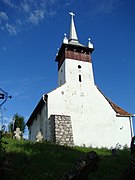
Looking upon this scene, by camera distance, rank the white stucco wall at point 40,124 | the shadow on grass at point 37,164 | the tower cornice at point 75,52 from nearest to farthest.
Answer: the shadow on grass at point 37,164 < the white stucco wall at point 40,124 < the tower cornice at point 75,52

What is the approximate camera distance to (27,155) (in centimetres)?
1307

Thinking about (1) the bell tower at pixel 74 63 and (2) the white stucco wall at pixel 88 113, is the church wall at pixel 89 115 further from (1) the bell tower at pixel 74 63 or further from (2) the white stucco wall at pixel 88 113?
(1) the bell tower at pixel 74 63

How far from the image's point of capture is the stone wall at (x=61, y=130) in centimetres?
2264

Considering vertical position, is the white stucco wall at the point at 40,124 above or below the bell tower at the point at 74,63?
below

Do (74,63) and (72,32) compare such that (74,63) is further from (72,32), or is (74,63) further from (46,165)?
(46,165)

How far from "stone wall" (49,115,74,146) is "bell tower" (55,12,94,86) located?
13.8 feet

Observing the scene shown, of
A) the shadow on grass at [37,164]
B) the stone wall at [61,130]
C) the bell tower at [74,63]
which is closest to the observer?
the shadow on grass at [37,164]

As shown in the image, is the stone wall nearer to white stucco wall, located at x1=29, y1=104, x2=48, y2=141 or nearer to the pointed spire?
white stucco wall, located at x1=29, y1=104, x2=48, y2=141

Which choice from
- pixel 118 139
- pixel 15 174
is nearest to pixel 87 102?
pixel 118 139

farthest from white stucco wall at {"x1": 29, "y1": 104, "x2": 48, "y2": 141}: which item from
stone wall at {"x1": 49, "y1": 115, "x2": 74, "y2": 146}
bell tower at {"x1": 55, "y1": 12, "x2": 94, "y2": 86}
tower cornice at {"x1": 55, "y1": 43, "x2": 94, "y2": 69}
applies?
tower cornice at {"x1": 55, "y1": 43, "x2": 94, "y2": 69}

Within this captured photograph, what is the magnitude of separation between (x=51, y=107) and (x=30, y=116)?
7540mm

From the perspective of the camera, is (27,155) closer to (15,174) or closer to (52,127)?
(15,174)

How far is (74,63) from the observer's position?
2784 cm

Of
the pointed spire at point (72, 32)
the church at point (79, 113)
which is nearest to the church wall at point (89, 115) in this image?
the church at point (79, 113)
